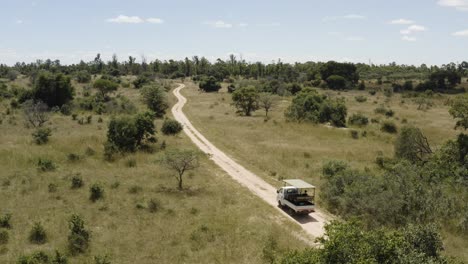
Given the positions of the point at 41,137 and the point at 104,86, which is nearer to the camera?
the point at 41,137

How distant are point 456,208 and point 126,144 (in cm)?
3469

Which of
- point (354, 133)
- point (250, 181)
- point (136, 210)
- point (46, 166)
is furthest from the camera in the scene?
point (354, 133)

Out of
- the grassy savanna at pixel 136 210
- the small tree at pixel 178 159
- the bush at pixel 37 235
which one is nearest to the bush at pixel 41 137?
the grassy savanna at pixel 136 210

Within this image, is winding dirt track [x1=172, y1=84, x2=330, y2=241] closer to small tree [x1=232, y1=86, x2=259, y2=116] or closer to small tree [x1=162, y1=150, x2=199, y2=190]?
small tree [x1=162, y1=150, x2=199, y2=190]

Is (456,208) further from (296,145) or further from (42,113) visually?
(42,113)

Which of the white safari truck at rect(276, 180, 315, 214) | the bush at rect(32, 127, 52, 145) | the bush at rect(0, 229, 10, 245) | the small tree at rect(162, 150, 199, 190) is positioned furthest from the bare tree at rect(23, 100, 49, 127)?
the white safari truck at rect(276, 180, 315, 214)

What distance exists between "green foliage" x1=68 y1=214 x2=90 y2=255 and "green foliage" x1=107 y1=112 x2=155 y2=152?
21924 millimetres

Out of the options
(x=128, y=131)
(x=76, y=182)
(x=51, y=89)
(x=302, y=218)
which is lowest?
(x=302, y=218)

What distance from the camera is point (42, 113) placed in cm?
6488

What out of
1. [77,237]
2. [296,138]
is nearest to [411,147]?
[296,138]

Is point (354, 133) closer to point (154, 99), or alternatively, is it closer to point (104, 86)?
point (154, 99)

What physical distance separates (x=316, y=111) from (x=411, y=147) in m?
29.5

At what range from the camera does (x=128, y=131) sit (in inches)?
1914

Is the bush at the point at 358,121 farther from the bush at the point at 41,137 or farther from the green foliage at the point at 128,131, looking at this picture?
the bush at the point at 41,137
